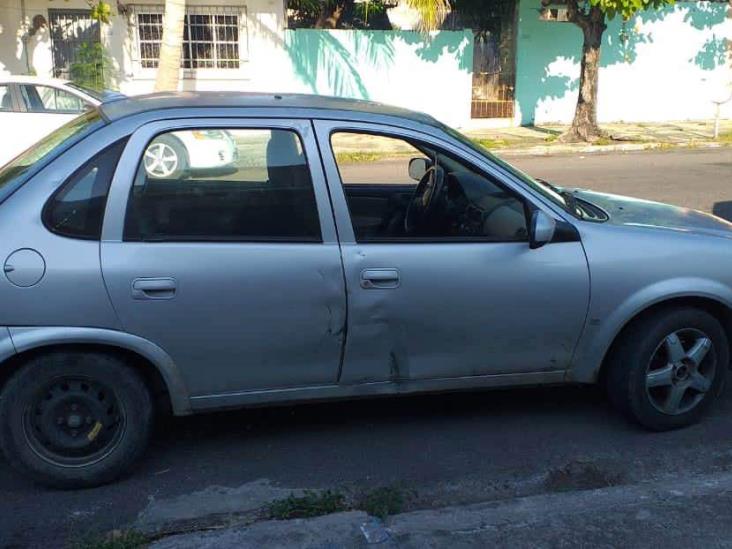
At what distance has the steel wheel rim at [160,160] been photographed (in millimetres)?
3428

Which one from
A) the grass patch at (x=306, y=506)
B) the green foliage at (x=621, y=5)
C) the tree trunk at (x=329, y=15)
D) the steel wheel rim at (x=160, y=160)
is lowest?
the grass patch at (x=306, y=506)

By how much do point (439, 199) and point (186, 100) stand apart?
1325 mm

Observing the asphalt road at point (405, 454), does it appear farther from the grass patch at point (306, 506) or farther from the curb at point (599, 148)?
the curb at point (599, 148)

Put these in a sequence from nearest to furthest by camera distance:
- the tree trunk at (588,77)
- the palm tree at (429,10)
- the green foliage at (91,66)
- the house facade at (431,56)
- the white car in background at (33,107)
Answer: the white car in background at (33,107) → the palm tree at (429,10) → the tree trunk at (588,77) → the green foliage at (91,66) → the house facade at (431,56)

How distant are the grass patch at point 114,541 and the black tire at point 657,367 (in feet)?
7.60

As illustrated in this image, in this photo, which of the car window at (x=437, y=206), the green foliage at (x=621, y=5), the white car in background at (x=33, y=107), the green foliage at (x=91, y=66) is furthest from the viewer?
the green foliage at (x=91, y=66)

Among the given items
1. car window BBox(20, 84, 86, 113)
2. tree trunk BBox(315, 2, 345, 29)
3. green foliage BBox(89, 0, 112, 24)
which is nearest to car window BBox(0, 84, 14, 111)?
car window BBox(20, 84, 86, 113)

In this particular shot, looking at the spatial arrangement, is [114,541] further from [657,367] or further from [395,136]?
[657,367]

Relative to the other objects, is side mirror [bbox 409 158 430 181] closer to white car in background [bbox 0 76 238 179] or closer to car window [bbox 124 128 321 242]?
car window [bbox 124 128 321 242]

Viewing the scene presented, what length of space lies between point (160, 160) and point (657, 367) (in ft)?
8.38

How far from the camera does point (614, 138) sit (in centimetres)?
1672

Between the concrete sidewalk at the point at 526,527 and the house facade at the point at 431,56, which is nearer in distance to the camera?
the concrete sidewalk at the point at 526,527

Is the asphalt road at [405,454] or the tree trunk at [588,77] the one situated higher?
the tree trunk at [588,77]

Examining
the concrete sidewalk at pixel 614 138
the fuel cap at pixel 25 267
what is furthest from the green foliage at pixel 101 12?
the fuel cap at pixel 25 267
